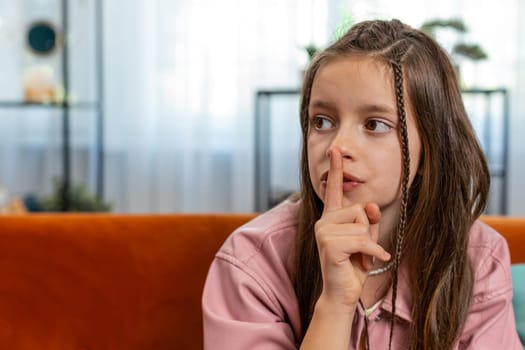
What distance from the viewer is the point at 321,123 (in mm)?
926

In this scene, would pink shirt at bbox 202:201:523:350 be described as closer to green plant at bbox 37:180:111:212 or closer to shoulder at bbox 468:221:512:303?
shoulder at bbox 468:221:512:303

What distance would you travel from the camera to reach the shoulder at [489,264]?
1.00m

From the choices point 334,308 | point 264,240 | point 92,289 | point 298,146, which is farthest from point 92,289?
point 298,146

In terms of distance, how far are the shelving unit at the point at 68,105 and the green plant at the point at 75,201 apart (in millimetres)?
25

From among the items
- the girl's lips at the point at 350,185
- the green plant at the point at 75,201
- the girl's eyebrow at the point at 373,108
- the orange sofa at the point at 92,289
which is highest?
the girl's eyebrow at the point at 373,108

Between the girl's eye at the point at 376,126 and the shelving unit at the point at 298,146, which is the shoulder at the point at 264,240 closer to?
the girl's eye at the point at 376,126

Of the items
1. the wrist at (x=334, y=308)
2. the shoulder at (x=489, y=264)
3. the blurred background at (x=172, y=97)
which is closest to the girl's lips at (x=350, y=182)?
the wrist at (x=334, y=308)

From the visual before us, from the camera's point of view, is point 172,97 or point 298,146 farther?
point 172,97

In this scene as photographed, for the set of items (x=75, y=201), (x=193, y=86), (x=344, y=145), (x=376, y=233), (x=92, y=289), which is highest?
(x=193, y=86)

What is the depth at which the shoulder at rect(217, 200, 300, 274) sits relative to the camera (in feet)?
3.19

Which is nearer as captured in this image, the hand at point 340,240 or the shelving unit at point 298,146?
the hand at point 340,240

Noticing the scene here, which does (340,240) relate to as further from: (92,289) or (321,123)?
(92,289)

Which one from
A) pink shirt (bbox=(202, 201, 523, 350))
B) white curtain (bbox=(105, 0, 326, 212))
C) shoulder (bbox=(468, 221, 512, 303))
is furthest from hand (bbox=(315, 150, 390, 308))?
white curtain (bbox=(105, 0, 326, 212))

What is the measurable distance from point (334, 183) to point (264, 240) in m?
0.18
